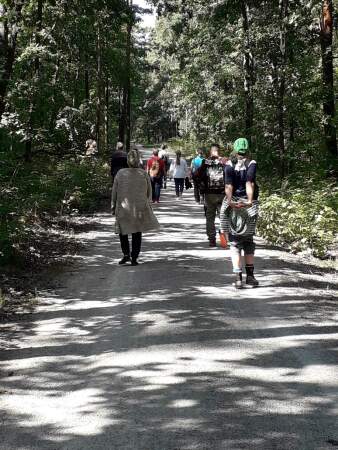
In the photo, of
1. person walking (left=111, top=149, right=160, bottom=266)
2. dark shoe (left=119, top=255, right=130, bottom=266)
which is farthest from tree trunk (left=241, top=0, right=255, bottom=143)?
dark shoe (left=119, top=255, right=130, bottom=266)

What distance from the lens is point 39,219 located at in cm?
1427

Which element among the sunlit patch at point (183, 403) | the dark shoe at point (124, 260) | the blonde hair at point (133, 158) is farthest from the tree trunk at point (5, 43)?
the sunlit patch at point (183, 403)

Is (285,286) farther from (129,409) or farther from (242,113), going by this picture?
(242,113)

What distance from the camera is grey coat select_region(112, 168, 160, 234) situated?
1009 cm

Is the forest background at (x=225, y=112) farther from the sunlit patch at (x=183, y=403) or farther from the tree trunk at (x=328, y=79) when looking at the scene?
the sunlit patch at (x=183, y=403)

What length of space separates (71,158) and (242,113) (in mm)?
8487

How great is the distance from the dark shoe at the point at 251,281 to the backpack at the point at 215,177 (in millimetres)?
3655

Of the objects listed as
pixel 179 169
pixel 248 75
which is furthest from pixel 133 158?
pixel 248 75

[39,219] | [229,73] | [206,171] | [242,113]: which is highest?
[229,73]

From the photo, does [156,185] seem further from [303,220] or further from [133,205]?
[133,205]

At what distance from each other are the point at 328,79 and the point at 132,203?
29.5 feet

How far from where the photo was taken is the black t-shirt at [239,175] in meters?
7.99

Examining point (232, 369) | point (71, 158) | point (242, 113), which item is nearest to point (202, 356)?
point (232, 369)

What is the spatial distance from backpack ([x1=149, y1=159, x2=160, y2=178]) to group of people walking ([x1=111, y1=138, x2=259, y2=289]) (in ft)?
14.9
